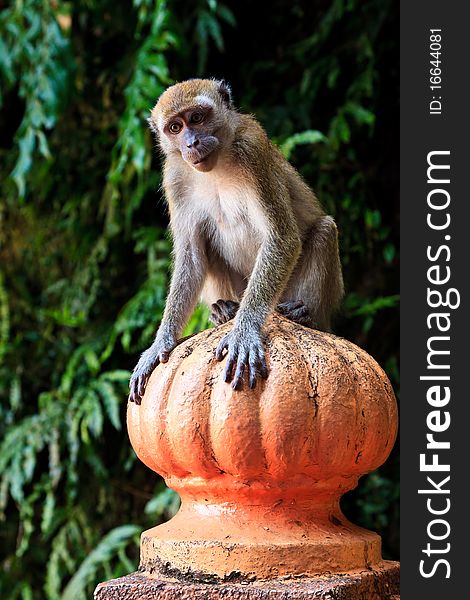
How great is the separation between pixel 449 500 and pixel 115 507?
4527mm

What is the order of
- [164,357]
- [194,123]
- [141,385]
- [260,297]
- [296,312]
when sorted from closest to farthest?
[164,357]
[141,385]
[260,297]
[296,312]
[194,123]

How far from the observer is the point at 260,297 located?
3127 mm

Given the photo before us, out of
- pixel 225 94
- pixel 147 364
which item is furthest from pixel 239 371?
pixel 225 94

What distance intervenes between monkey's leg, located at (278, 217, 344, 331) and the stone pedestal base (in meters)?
1.54

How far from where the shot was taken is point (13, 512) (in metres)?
6.73

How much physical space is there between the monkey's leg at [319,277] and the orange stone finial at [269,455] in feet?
4.18

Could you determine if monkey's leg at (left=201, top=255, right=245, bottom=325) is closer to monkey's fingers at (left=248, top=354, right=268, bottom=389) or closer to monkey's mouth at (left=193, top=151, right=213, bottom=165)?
monkey's mouth at (left=193, top=151, right=213, bottom=165)

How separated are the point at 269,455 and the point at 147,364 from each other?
0.92m

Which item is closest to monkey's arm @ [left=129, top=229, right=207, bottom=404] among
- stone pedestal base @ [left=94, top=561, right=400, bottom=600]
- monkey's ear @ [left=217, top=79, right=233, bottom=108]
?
monkey's ear @ [left=217, top=79, right=233, bottom=108]

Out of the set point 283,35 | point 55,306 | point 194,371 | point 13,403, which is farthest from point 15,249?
point 194,371

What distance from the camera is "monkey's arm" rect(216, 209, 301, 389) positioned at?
2.23 m

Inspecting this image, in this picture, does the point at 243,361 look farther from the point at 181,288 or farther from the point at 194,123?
the point at 194,123

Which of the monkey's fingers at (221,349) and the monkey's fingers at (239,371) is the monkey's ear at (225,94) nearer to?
the monkey's fingers at (221,349)

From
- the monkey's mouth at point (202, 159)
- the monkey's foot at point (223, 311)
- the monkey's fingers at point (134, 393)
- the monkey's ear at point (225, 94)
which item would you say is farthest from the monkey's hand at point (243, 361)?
the monkey's ear at point (225, 94)
